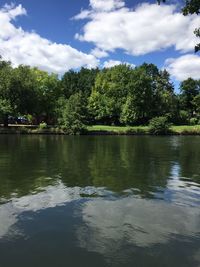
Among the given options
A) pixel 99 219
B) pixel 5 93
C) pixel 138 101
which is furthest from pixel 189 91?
pixel 99 219

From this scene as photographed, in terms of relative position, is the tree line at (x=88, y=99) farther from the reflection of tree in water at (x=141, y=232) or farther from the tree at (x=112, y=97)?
the reflection of tree in water at (x=141, y=232)

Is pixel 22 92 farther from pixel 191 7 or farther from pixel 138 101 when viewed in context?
pixel 191 7

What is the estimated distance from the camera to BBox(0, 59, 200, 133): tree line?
8331 cm

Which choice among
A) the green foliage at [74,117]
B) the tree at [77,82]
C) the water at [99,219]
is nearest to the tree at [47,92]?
the green foliage at [74,117]

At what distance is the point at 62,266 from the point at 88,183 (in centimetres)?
1130

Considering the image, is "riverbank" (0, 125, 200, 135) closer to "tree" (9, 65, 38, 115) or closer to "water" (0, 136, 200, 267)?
"tree" (9, 65, 38, 115)

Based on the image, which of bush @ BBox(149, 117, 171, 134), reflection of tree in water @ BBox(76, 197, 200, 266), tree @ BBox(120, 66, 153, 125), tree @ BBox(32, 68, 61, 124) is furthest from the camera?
tree @ BBox(120, 66, 153, 125)

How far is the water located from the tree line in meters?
60.2

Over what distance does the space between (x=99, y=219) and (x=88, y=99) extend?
303ft

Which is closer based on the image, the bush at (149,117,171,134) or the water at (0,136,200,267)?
the water at (0,136,200,267)

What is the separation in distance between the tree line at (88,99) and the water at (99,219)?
60.2 m

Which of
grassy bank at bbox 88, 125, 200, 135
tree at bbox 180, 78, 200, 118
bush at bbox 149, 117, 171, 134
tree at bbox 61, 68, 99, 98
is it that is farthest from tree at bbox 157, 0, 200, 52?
tree at bbox 180, 78, 200, 118

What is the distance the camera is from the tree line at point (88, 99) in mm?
83312

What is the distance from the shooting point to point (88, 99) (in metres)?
105
